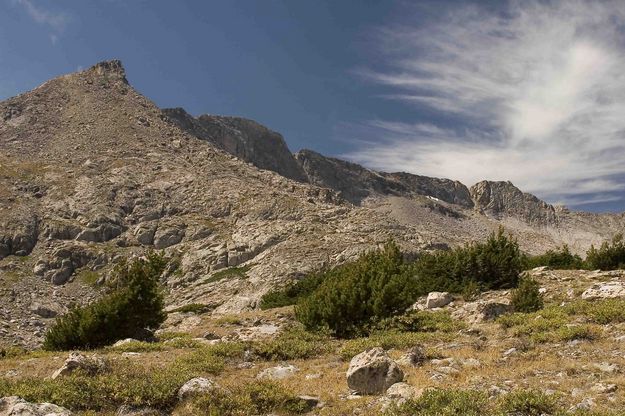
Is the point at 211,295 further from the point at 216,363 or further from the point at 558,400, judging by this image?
the point at 558,400

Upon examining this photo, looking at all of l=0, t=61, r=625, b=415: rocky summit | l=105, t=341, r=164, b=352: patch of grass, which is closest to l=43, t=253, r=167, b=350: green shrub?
l=0, t=61, r=625, b=415: rocky summit

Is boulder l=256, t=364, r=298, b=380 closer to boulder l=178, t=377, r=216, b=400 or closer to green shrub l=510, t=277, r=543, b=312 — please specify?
boulder l=178, t=377, r=216, b=400

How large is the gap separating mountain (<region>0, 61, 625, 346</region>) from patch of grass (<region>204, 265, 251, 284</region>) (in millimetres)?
227

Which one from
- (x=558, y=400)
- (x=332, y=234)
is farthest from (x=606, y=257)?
(x=332, y=234)

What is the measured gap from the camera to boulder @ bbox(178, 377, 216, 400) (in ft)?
37.9

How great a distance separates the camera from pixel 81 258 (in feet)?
280

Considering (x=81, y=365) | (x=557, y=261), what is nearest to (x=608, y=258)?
(x=557, y=261)

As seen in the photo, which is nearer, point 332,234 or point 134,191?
point 332,234

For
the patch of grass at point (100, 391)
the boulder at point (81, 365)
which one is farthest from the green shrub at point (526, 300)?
the boulder at point (81, 365)

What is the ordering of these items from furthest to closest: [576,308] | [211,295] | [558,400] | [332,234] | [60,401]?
[332,234] → [211,295] → [576,308] → [60,401] → [558,400]

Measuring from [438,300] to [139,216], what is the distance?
85652 millimetres

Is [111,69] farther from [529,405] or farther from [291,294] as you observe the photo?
[529,405]

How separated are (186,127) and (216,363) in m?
161

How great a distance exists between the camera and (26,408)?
31.1 feet
